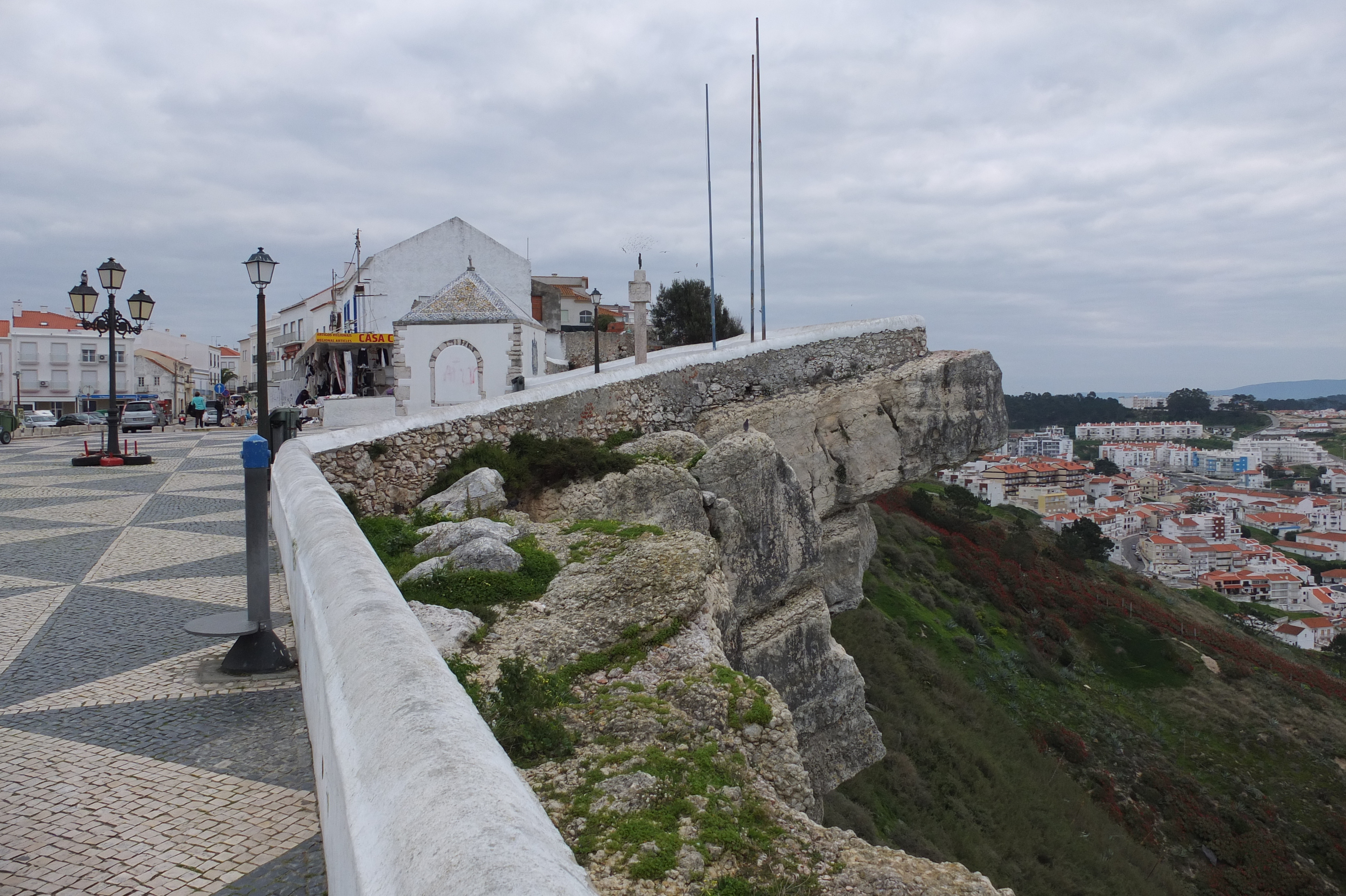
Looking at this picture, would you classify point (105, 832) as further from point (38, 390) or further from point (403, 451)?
point (38, 390)

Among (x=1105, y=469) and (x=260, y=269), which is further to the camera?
(x=1105, y=469)

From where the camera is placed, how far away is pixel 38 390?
55219 mm

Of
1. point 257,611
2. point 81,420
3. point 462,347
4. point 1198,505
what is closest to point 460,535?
point 257,611

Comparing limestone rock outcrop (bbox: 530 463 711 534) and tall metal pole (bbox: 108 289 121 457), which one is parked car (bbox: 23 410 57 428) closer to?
tall metal pole (bbox: 108 289 121 457)

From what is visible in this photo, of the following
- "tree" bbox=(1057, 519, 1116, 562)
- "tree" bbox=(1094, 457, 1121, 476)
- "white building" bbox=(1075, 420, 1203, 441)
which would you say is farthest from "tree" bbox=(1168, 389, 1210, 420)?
"tree" bbox=(1057, 519, 1116, 562)

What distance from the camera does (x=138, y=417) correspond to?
30.2m

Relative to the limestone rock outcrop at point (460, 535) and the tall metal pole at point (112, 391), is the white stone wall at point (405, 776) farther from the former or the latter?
the tall metal pole at point (112, 391)

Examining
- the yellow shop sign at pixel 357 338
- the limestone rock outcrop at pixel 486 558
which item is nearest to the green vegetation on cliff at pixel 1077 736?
the limestone rock outcrop at pixel 486 558

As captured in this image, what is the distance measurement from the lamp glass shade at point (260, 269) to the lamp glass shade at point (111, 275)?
5.63 metres

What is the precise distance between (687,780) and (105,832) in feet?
7.47

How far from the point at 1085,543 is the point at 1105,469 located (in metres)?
70.7

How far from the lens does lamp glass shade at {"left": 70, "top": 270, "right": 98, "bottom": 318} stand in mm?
15352

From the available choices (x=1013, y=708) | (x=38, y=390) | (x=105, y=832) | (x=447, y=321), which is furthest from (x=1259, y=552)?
(x=38, y=390)

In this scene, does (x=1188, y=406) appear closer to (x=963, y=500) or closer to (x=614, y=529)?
(x=963, y=500)
